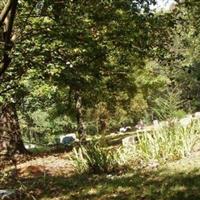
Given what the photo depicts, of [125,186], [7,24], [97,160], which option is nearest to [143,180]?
[125,186]

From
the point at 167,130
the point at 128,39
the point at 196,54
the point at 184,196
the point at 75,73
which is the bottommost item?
the point at 184,196

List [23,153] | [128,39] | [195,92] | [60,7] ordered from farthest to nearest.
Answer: [195,92], [23,153], [128,39], [60,7]

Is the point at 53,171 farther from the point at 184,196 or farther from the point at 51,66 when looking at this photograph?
the point at 184,196

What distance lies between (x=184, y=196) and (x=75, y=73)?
310cm

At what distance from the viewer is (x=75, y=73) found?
1015cm

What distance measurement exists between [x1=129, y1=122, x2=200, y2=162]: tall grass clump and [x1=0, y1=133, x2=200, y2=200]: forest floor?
40 cm

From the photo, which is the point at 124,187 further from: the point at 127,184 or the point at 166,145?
the point at 166,145

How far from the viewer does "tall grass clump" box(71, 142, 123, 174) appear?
13.8m

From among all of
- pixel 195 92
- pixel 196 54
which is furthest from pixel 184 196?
pixel 195 92

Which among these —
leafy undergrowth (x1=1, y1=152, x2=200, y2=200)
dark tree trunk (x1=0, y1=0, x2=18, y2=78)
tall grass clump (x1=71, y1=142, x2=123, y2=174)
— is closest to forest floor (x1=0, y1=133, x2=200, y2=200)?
leafy undergrowth (x1=1, y1=152, x2=200, y2=200)

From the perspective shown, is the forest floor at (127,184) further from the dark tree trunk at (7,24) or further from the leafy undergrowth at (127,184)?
the dark tree trunk at (7,24)

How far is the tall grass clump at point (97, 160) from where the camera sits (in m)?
13.8

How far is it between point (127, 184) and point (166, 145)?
2926mm

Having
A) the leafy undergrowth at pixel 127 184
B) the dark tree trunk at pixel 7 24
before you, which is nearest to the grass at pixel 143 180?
the leafy undergrowth at pixel 127 184
